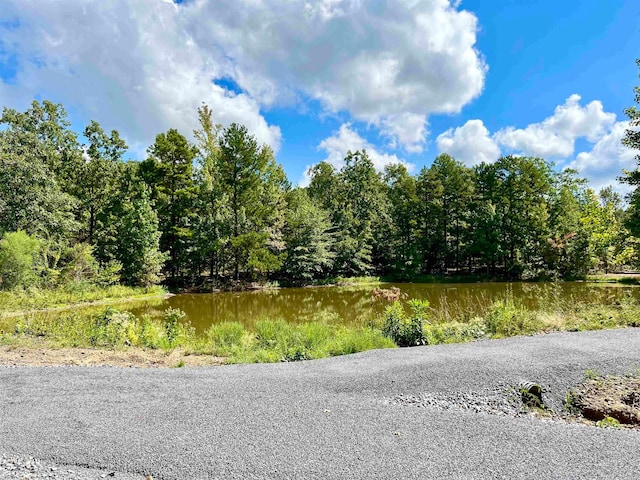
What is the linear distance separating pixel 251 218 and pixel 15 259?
48.9ft

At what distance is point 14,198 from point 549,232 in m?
35.8

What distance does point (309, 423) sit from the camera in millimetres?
3822

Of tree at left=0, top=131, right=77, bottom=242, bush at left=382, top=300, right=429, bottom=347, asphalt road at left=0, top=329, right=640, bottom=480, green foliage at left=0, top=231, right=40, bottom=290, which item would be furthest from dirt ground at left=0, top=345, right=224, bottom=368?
tree at left=0, top=131, right=77, bottom=242

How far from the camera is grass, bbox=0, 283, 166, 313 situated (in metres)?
14.6

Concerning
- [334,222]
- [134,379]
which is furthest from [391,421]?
[334,222]

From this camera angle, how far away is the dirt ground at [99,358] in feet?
21.0

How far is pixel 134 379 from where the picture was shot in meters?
5.22

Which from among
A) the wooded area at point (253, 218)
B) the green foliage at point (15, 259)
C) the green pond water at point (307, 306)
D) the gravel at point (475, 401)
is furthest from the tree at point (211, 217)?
the gravel at point (475, 401)

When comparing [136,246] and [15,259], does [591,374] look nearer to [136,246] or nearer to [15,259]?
[15,259]

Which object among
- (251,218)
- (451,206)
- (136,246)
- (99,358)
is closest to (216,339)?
(99,358)

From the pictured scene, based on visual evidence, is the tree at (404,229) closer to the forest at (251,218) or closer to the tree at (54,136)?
the forest at (251,218)

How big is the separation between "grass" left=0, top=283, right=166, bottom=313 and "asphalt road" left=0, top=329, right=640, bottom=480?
445 inches

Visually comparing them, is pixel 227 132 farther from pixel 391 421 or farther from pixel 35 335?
pixel 391 421

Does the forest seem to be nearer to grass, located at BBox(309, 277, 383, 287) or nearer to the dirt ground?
grass, located at BBox(309, 277, 383, 287)
